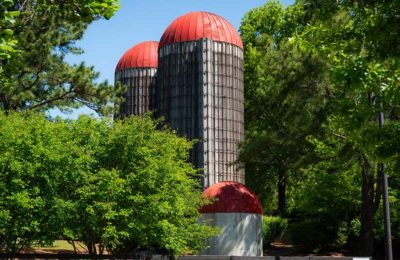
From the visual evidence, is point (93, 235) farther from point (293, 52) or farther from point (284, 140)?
point (293, 52)

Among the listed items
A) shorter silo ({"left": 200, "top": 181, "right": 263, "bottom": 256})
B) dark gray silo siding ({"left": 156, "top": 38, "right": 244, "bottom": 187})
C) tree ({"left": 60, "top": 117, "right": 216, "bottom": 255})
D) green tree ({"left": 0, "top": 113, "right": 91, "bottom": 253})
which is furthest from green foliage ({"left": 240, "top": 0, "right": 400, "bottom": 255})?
green tree ({"left": 0, "top": 113, "right": 91, "bottom": 253})

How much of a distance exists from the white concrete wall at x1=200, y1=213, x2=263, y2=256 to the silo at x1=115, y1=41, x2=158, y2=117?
18.1 m

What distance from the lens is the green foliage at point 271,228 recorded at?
133ft

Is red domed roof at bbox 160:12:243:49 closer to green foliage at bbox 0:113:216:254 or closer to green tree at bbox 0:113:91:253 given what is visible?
green foliage at bbox 0:113:216:254

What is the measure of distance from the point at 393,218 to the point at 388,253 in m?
17.1

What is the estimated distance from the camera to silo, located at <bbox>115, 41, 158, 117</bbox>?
49.7 metres

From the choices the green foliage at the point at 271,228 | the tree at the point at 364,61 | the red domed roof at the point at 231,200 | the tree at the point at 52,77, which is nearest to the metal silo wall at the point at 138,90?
the tree at the point at 52,77

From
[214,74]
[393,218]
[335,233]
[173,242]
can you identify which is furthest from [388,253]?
[214,74]

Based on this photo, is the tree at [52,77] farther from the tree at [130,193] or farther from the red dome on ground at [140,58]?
the red dome on ground at [140,58]

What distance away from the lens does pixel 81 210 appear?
2114cm

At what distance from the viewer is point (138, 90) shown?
4991cm

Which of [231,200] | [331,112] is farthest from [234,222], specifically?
[331,112]

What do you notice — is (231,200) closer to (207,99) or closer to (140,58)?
(207,99)

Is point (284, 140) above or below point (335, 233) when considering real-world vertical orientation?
above
